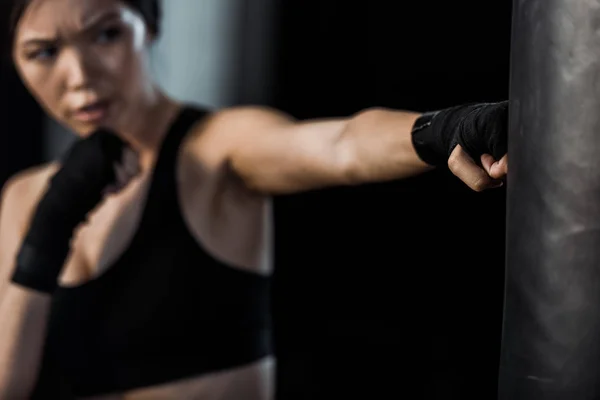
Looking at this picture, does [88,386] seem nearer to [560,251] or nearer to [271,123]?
[271,123]

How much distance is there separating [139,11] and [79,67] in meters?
0.12

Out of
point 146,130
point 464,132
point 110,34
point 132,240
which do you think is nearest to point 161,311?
point 132,240

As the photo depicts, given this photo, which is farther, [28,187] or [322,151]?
[28,187]

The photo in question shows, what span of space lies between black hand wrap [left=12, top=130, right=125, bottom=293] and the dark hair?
183 mm

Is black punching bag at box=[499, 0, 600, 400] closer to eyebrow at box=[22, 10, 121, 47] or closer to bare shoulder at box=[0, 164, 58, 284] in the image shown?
eyebrow at box=[22, 10, 121, 47]

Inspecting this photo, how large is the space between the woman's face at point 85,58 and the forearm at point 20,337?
212mm

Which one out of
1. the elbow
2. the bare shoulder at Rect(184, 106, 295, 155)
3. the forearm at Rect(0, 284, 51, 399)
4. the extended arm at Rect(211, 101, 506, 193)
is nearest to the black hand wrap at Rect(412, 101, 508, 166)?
the extended arm at Rect(211, 101, 506, 193)

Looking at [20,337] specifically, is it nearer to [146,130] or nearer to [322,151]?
[146,130]

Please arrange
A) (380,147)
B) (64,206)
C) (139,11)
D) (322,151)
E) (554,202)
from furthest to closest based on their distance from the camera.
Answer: (139,11) → (64,206) → (322,151) → (380,147) → (554,202)

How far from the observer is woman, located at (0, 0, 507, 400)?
96cm

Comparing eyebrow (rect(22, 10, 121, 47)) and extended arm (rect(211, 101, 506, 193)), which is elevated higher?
eyebrow (rect(22, 10, 121, 47))

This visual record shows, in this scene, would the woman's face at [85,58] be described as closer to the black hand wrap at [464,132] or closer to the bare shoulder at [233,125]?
the bare shoulder at [233,125]

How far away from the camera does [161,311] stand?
3.20ft

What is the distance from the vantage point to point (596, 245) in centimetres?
36
